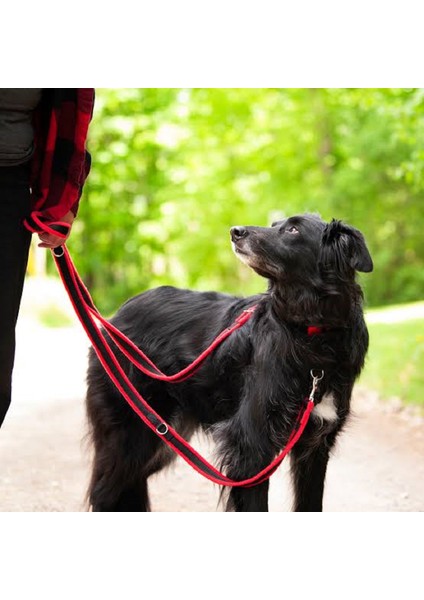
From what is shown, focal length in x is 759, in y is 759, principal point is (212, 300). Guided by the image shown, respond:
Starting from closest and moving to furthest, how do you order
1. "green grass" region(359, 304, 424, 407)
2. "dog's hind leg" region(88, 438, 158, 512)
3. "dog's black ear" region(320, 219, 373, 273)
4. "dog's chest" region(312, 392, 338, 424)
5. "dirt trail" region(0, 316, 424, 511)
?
"dog's black ear" region(320, 219, 373, 273), "dog's chest" region(312, 392, 338, 424), "dog's hind leg" region(88, 438, 158, 512), "dirt trail" region(0, 316, 424, 511), "green grass" region(359, 304, 424, 407)

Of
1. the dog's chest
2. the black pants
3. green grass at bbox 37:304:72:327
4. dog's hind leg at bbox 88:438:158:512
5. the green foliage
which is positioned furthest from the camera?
the green foliage

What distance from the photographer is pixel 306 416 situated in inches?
133

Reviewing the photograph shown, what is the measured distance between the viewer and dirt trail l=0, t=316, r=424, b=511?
5.25 meters

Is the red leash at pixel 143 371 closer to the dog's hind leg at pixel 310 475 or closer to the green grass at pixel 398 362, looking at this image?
the dog's hind leg at pixel 310 475

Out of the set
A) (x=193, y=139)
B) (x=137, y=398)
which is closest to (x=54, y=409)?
(x=137, y=398)

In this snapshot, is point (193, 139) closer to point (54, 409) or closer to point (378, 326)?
point (378, 326)

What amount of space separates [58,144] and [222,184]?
2103 centimetres

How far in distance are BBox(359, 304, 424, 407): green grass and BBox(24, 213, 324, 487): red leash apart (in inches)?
201

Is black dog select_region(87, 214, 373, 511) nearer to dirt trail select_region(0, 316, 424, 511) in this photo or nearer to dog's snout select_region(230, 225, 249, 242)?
dog's snout select_region(230, 225, 249, 242)

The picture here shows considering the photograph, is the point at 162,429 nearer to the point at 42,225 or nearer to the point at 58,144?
the point at 42,225

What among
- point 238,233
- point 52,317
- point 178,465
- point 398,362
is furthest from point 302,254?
point 52,317

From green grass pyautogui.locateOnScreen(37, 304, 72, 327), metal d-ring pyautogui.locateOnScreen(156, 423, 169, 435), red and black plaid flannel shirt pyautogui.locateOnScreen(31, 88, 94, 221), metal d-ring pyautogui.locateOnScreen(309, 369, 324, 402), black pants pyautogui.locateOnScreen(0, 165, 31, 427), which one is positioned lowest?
green grass pyautogui.locateOnScreen(37, 304, 72, 327)

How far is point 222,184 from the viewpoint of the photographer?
2384 cm

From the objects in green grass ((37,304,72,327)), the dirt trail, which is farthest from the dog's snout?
green grass ((37,304,72,327))
